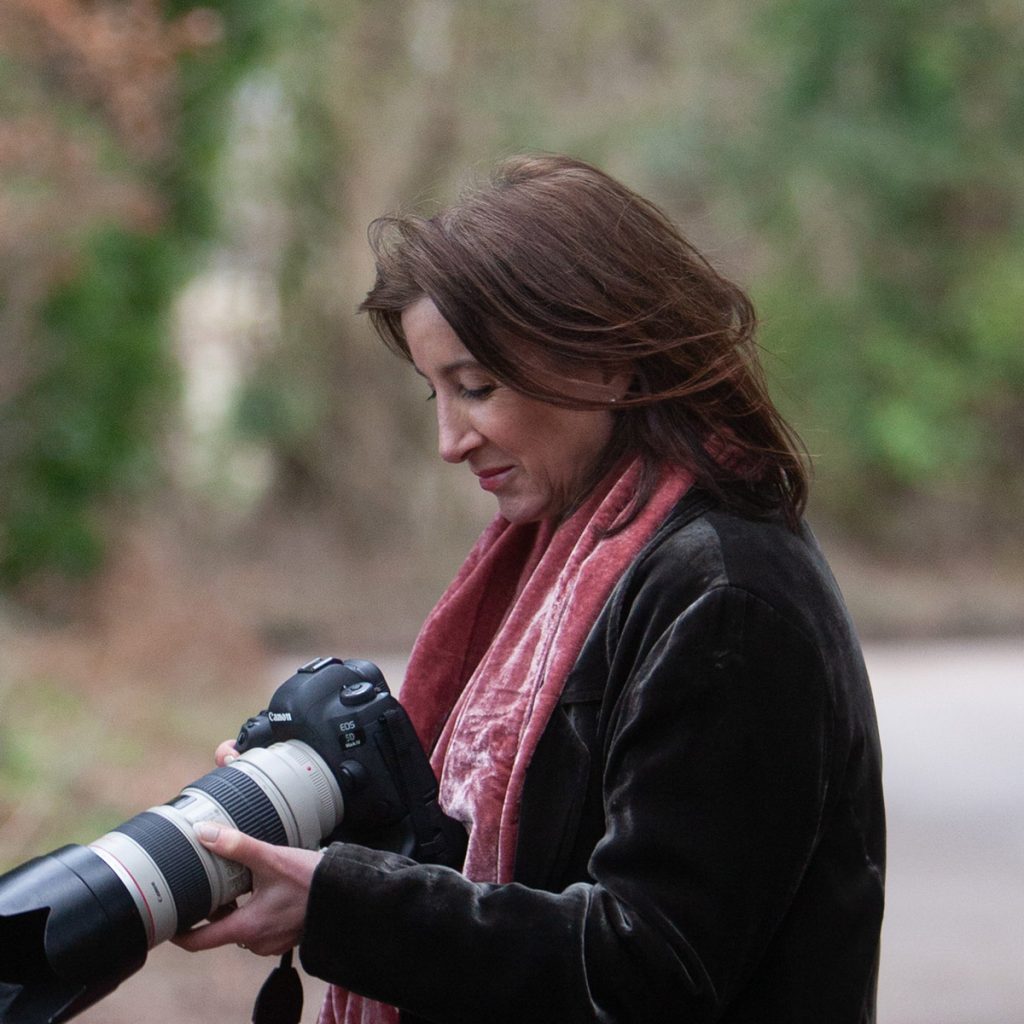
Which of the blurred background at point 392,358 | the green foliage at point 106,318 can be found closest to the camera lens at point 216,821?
A: the green foliage at point 106,318

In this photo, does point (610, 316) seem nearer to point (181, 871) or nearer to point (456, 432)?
point (456, 432)

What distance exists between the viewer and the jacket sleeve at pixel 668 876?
1491 millimetres

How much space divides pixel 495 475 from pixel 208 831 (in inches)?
19.9

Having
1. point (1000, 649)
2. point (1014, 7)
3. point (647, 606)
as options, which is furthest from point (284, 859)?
point (1014, 7)

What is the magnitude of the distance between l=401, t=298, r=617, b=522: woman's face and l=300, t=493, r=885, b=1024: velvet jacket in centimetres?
16

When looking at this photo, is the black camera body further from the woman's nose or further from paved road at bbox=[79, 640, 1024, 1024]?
paved road at bbox=[79, 640, 1024, 1024]

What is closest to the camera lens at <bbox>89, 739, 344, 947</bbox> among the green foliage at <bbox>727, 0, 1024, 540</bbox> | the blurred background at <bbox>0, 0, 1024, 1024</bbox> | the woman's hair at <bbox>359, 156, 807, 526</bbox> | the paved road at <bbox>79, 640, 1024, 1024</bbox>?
the woman's hair at <bbox>359, 156, 807, 526</bbox>

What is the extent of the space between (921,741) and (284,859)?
22.8ft

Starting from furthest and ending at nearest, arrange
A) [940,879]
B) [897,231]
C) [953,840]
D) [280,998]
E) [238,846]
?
[897,231]
[953,840]
[940,879]
[280,998]
[238,846]

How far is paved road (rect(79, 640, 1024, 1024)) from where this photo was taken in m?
4.63

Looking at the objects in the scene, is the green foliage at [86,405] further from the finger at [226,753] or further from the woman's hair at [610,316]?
the woman's hair at [610,316]

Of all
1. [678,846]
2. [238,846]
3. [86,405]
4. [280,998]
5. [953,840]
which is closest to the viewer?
[678,846]

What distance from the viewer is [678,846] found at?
1.49 metres

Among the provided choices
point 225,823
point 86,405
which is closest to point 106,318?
point 86,405
